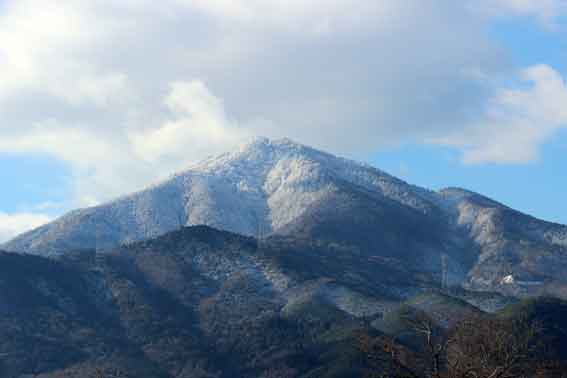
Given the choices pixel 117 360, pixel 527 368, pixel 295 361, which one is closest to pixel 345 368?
pixel 295 361

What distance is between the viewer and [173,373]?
197875mm

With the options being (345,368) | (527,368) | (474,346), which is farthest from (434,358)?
(345,368)

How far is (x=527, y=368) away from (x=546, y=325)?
150471mm

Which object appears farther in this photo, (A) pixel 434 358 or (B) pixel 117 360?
(B) pixel 117 360

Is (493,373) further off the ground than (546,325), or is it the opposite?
(546,325)

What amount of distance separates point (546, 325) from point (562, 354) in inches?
605

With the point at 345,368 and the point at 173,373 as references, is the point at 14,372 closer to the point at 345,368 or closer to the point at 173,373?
the point at 173,373

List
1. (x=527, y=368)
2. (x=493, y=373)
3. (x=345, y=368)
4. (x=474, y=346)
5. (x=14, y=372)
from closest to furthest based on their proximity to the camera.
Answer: (x=493, y=373) < (x=527, y=368) < (x=474, y=346) < (x=345, y=368) < (x=14, y=372)

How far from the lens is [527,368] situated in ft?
169

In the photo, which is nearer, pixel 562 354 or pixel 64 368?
pixel 562 354

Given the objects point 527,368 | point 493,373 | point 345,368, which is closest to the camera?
point 493,373

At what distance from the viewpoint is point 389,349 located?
4478 cm

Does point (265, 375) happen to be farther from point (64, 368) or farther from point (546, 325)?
point (546, 325)

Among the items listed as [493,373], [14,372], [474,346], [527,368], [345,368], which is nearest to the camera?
[493,373]
